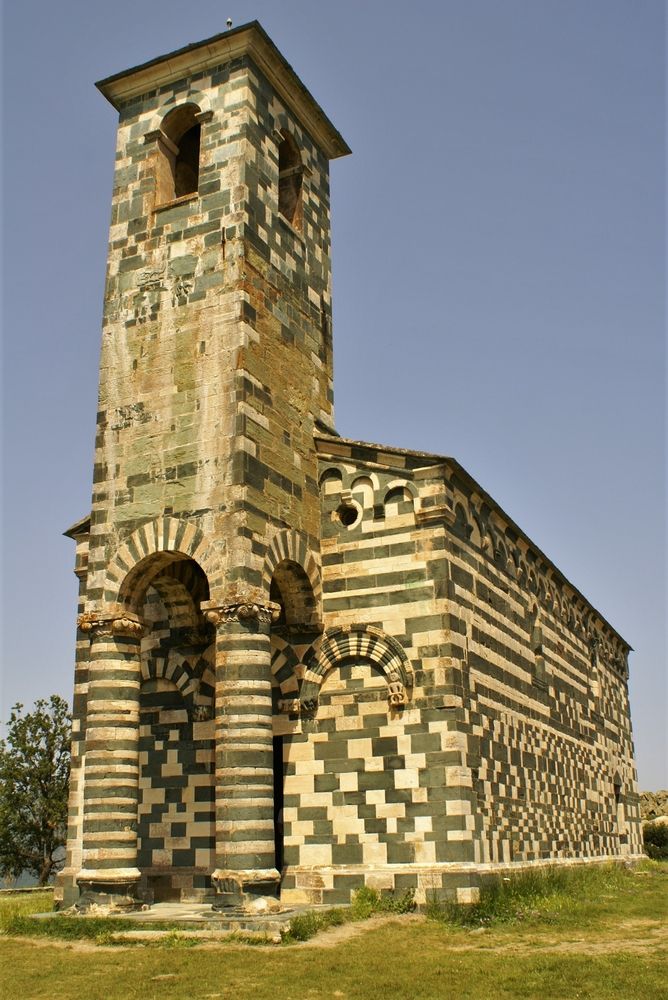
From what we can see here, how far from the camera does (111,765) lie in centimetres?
1636

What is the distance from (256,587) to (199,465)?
2.51 m

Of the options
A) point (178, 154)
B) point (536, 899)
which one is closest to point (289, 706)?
point (536, 899)

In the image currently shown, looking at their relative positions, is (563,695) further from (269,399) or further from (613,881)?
(269,399)

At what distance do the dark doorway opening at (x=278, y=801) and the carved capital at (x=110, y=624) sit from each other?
346 cm

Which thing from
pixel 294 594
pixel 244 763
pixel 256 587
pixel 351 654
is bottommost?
pixel 244 763

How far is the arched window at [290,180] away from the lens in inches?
855

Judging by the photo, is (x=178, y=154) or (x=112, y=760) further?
(x=178, y=154)

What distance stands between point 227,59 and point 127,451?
8454mm

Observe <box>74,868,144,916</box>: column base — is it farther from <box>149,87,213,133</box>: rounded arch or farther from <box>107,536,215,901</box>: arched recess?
<box>149,87,213,133</box>: rounded arch

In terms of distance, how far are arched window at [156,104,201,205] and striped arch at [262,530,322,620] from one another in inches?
296

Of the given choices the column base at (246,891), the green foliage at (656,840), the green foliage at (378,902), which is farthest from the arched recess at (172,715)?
the green foliage at (656,840)

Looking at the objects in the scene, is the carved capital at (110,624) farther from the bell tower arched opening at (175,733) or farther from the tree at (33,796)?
the tree at (33,796)

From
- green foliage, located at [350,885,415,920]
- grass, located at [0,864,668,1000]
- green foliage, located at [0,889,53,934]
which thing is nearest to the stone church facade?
green foliage, located at [350,885,415,920]

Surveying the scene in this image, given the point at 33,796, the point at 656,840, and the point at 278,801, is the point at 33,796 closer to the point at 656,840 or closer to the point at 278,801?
the point at 278,801
